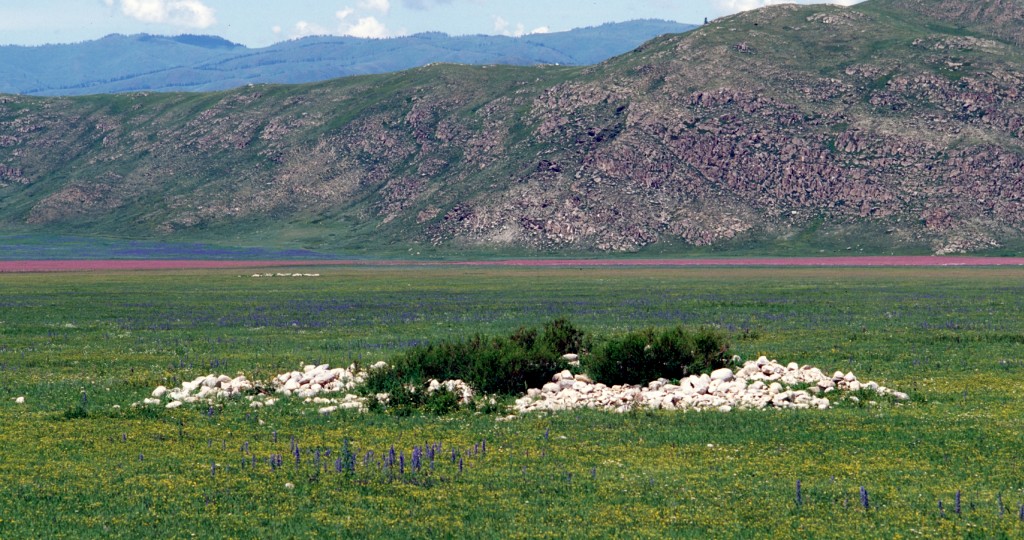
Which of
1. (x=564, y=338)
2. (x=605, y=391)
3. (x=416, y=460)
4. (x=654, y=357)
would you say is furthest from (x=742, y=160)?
(x=416, y=460)

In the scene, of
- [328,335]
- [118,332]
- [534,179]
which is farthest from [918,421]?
[534,179]

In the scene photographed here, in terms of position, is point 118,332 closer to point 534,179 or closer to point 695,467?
point 695,467

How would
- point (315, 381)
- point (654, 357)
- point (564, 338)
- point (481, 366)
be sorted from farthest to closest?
point (564, 338)
point (654, 357)
point (315, 381)
point (481, 366)

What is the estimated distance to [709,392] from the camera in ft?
90.1

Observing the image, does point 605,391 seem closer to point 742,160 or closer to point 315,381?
point 315,381

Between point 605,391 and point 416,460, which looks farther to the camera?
point 605,391

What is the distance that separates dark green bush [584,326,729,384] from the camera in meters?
29.2

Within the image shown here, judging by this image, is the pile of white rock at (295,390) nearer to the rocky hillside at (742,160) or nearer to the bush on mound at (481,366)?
the bush on mound at (481,366)

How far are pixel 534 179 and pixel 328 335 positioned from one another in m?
126

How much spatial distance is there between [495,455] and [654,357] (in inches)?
386

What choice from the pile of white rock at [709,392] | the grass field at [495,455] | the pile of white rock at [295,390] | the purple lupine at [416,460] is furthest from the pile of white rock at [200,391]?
the purple lupine at [416,460]

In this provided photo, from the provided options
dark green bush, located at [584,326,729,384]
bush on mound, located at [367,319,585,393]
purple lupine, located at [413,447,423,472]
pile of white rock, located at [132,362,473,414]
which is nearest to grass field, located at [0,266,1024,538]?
purple lupine, located at [413,447,423,472]

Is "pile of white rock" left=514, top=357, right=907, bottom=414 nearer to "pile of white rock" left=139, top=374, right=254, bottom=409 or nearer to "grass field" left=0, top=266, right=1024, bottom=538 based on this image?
"grass field" left=0, top=266, right=1024, bottom=538

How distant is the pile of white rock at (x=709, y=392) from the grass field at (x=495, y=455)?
992mm
